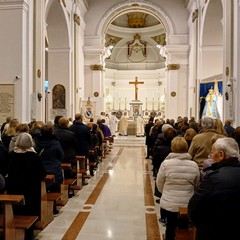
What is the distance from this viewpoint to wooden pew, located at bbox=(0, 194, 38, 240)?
→ 3391 mm

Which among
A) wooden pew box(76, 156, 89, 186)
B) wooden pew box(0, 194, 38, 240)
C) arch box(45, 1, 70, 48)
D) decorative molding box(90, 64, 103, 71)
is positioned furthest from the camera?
decorative molding box(90, 64, 103, 71)

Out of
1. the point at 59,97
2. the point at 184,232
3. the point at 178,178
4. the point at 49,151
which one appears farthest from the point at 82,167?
the point at 59,97

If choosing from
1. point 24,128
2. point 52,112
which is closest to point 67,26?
point 52,112

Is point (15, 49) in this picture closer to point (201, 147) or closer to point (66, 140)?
point (66, 140)

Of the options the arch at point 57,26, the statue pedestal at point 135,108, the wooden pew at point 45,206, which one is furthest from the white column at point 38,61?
the statue pedestal at point 135,108

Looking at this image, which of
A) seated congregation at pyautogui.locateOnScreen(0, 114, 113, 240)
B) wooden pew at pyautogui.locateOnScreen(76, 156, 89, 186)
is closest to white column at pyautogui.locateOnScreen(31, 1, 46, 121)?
wooden pew at pyautogui.locateOnScreen(76, 156, 89, 186)

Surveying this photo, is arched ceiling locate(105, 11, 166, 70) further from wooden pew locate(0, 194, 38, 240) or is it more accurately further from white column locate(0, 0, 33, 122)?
wooden pew locate(0, 194, 38, 240)

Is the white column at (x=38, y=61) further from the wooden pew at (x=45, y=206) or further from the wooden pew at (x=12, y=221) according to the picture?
the wooden pew at (x=12, y=221)

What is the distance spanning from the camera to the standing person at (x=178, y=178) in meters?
3.68

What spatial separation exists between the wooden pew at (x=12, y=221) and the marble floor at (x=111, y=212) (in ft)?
2.51

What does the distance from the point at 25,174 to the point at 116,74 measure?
23.3 meters

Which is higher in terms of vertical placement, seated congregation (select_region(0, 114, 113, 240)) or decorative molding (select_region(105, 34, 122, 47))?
decorative molding (select_region(105, 34, 122, 47))

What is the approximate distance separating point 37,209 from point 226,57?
7.08 meters

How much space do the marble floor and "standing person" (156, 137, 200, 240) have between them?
40.6 inches
